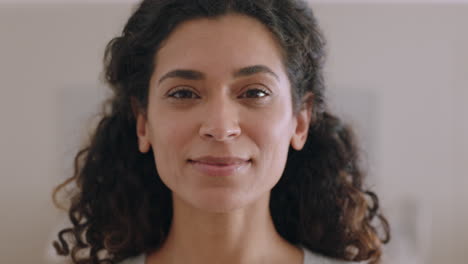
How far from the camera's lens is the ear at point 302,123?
111cm

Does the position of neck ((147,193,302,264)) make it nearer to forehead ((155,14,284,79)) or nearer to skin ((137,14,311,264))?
skin ((137,14,311,264))

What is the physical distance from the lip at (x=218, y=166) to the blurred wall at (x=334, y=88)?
1.36 meters

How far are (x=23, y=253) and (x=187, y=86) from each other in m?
1.62

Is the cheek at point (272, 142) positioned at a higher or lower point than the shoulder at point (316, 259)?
higher

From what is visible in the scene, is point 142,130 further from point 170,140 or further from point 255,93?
point 255,93

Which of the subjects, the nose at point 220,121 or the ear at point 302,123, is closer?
the nose at point 220,121

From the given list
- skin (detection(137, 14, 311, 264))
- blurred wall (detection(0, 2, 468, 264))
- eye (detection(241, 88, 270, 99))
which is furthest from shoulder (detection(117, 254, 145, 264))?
blurred wall (detection(0, 2, 468, 264))

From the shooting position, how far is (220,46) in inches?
37.5

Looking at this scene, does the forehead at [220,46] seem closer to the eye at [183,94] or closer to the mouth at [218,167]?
the eye at [183,94]

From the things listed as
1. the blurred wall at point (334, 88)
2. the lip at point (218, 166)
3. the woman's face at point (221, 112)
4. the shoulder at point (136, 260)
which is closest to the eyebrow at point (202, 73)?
the woman's face at point (221, 112)

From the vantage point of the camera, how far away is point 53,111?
229 cm

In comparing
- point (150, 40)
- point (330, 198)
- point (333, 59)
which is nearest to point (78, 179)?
point (150, 40)

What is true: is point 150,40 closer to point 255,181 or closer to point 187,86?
point 187,86

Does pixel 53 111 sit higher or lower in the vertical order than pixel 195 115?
lower
